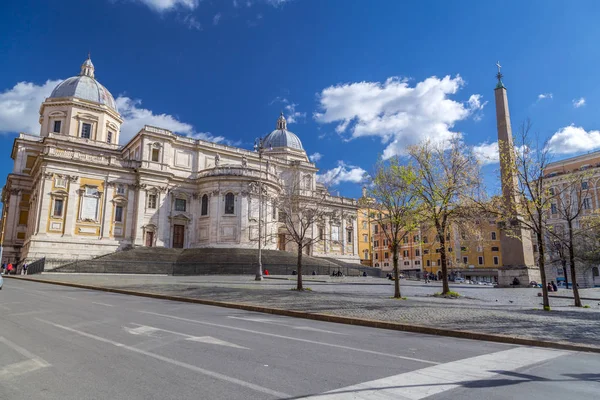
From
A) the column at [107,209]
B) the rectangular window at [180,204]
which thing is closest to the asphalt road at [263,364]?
the column at [107,209]

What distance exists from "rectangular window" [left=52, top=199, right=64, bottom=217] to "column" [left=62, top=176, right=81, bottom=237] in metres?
0.66

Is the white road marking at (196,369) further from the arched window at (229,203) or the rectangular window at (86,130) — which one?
the rectangular window at (86,130)

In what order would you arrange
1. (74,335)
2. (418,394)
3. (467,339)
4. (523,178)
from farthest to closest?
(523,178)
(467,339)
(74,335)
(418,394)

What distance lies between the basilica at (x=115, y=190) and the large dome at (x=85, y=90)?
143 millimetres

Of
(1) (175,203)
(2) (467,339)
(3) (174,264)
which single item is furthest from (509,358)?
(1) (175,203)

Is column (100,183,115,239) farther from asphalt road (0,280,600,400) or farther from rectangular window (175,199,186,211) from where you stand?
asphalt road (0,280,600,400)

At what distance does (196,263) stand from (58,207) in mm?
17643

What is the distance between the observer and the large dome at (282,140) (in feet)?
240

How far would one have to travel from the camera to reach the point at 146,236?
4856 centimetres

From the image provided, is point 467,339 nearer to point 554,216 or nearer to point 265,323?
point 265,323

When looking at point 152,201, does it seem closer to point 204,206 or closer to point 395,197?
point 204,206

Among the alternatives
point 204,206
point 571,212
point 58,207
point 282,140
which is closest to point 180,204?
point 204,206

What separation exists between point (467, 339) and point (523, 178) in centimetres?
971

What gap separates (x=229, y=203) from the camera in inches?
2016
